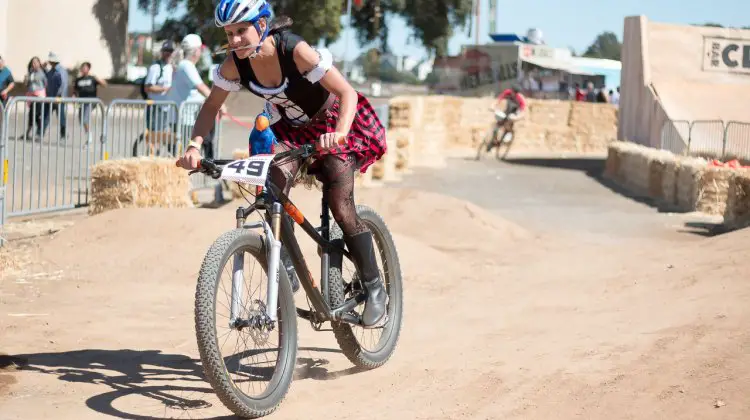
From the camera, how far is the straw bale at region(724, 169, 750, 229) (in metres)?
14.6

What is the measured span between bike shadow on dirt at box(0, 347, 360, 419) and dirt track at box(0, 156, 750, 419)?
0.05 feet

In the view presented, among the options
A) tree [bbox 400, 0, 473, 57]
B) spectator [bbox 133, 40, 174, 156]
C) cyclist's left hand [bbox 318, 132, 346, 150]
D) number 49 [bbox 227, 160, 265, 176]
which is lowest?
number 49 [bbox 227, 160, 265, 176]

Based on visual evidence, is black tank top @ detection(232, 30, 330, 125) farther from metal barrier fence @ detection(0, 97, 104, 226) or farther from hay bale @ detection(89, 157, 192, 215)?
hay bale @ detection(89, 157, 192, 215)

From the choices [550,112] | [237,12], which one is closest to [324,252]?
[237,12]

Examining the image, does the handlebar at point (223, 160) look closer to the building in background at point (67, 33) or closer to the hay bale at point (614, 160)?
the hay bale at point (614, 160)

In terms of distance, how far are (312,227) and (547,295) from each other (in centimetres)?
340

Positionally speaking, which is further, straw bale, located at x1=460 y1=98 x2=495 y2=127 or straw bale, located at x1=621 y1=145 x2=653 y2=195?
straw bale, located at x1=460 y1=98 x2=495 y2=127

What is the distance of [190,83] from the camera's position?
14.8 metres

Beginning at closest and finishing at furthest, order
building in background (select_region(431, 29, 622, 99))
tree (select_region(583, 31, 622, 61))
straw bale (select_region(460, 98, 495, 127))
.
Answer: straw bale (select_region(460, 98, 495, 127)), building in background (select_region(431, 29, 622, 99)), tree (select_region(583, 31, 622, 61))

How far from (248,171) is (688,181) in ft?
46.9

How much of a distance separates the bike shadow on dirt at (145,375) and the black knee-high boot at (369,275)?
1.34ft

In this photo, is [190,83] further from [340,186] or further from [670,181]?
[340,186]

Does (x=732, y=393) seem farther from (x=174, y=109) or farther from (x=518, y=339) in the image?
(x=174, y=109)

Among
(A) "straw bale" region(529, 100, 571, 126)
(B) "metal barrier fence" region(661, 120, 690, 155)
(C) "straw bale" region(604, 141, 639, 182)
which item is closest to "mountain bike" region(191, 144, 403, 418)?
(B) "metal barrier fence" region(661, 120, 690, 155)
